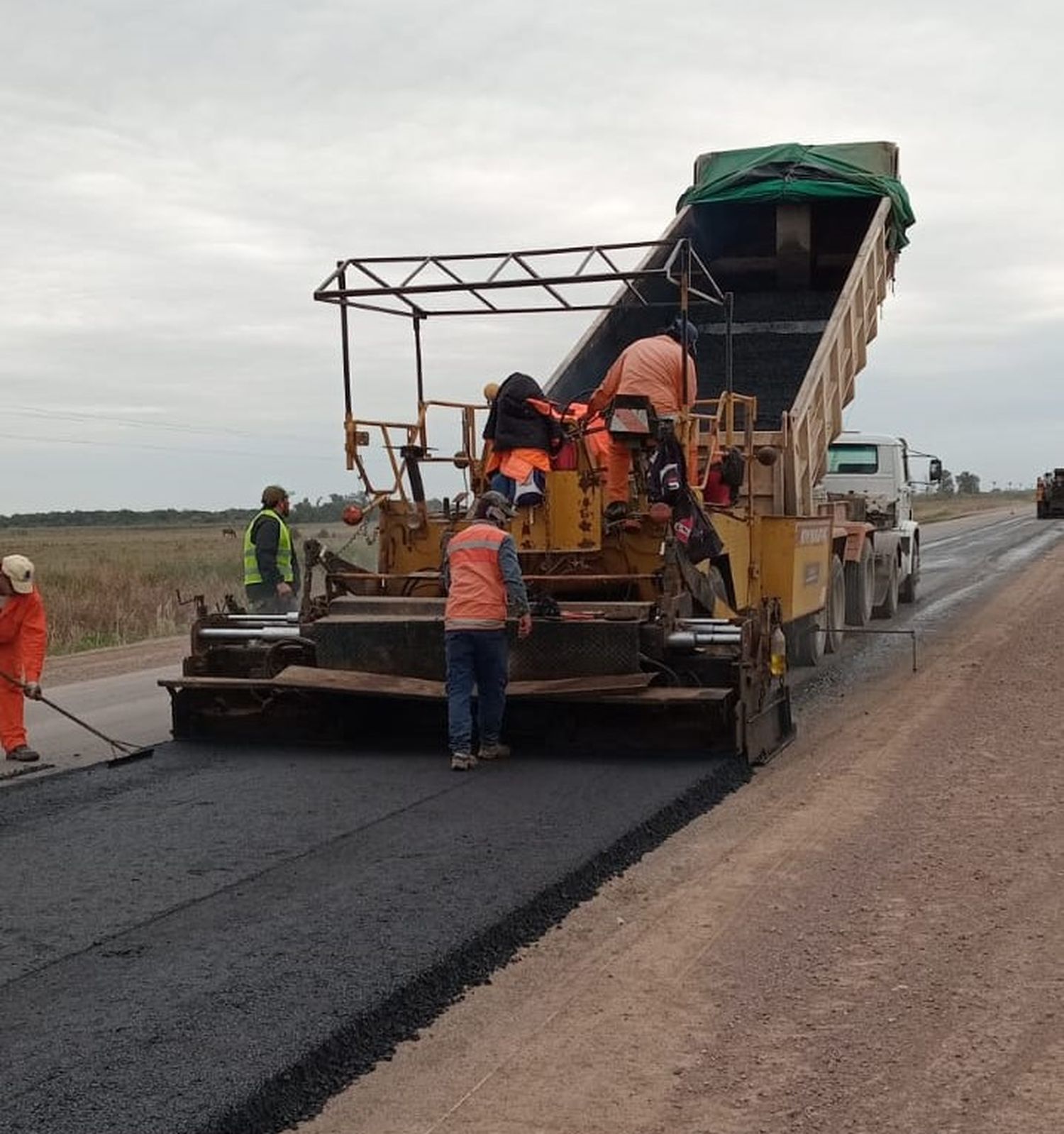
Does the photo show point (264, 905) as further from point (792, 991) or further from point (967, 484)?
point (967, 484)

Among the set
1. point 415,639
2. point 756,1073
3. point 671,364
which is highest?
point 671,364

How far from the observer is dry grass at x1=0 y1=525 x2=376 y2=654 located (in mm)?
16797

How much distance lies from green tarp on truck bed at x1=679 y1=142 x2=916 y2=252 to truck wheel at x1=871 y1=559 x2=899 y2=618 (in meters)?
3.61

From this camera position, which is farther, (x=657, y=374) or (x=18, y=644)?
(x=657, y=374)

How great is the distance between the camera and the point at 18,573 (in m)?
7.74

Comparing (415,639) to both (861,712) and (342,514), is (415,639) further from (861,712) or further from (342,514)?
(861,712)

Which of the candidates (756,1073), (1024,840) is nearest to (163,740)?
(1024,840)

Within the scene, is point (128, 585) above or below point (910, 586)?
above

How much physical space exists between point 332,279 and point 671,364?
6.69 feet

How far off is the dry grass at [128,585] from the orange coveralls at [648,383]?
2.51m

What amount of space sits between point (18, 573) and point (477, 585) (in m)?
2.43

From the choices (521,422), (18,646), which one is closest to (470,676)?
(521,422)

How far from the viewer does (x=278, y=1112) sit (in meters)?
3.47

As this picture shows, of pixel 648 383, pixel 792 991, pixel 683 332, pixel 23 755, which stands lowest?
pixel 792 991
